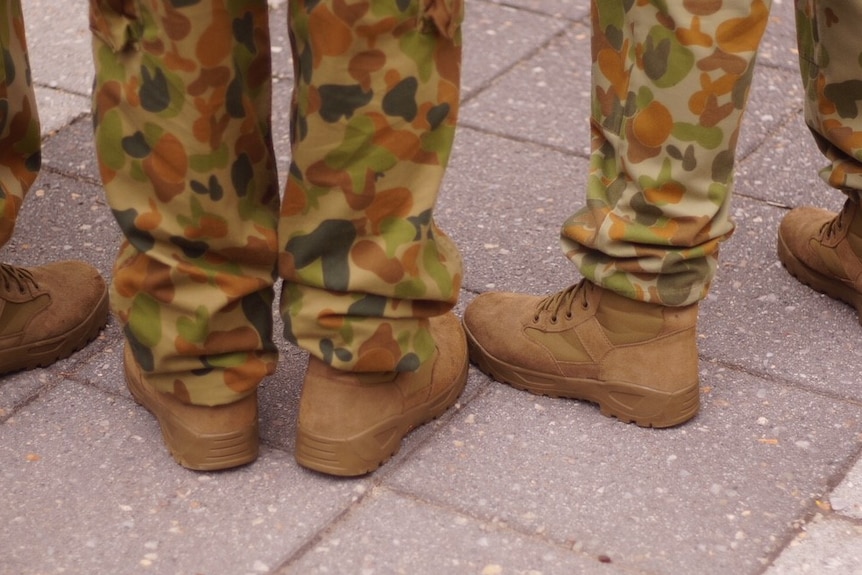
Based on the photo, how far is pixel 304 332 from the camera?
1932 mm

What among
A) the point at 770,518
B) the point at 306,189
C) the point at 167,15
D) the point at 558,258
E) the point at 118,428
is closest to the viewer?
the point at 167,15

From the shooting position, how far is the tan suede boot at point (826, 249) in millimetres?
2512

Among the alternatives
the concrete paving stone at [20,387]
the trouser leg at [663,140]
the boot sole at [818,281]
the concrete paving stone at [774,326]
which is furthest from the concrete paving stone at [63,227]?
the boot sole at [818,281]

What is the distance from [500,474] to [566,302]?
0.36 metres

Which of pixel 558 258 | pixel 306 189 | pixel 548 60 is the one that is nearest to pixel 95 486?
pixel 306 189

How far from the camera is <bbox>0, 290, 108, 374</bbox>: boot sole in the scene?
2295mm

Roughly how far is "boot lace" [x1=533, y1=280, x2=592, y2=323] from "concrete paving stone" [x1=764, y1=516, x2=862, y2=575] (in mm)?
532

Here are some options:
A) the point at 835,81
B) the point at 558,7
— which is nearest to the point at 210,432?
the point at 835,81

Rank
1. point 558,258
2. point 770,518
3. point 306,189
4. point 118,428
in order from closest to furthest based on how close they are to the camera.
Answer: point 306,189 < point 770,518 < point 118,428 < point 558,258

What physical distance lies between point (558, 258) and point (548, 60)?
43.0 inches

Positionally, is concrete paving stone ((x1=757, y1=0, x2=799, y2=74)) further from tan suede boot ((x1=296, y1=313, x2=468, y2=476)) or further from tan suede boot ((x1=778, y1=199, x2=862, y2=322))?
tan suede boot ((x1=296, y1=313, x2=468, y2=476))

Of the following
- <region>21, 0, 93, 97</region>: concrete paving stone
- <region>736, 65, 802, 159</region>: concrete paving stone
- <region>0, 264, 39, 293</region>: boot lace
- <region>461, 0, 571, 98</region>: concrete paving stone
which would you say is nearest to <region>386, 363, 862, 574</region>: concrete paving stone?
<region>0, 264, 39, 293</region>: boot lace

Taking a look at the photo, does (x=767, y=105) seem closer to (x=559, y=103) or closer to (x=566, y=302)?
(x=559, y=103)

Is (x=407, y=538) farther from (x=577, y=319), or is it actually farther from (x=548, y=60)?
(x=548, y=60)
